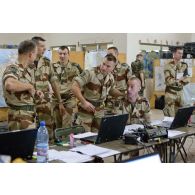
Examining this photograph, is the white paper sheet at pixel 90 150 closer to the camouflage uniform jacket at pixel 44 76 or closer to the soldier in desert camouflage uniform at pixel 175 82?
the camouflage uniform jacket at pixel 44 76

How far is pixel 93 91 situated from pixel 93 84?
3.6 inches

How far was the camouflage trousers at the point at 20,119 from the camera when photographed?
3.71m

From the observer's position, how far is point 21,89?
140 inches

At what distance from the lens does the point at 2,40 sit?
12898 millimetres

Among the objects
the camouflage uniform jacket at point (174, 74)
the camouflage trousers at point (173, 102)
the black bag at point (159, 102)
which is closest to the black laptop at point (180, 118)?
the camouflage trousers at point (173, 102)

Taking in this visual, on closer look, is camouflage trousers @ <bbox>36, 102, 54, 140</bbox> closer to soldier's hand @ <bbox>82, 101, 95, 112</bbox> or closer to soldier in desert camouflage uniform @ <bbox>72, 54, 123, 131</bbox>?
soldier in desert camouflage uniform @ <bbox>72, 54, 123, 131</bbox>

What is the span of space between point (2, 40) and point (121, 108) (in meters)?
9.69

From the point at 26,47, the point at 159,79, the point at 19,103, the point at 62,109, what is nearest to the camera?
the point at 26,47

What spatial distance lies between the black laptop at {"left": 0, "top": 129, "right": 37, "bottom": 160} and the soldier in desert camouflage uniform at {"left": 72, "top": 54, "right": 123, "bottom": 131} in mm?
1746

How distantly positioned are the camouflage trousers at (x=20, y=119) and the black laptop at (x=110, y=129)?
2.52ft

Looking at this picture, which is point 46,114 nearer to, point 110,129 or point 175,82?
point 110,129

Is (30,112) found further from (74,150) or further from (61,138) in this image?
(74,150)

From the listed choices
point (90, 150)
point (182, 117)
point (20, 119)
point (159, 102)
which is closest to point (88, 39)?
point (159, 102)
